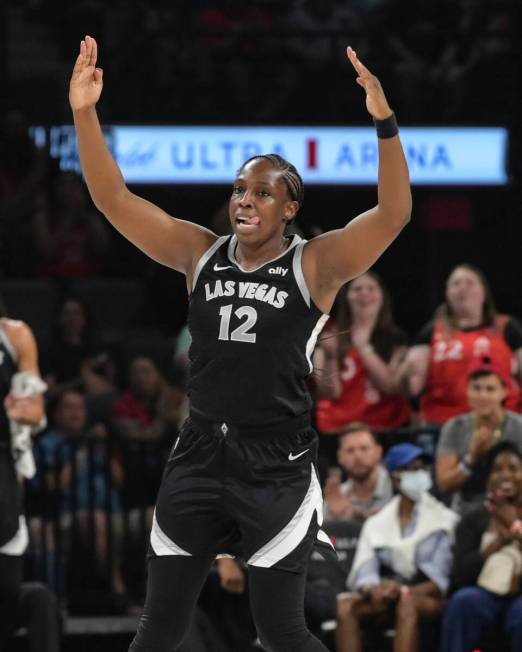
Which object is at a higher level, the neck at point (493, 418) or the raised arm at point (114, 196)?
the raised arm at point (114, 196)

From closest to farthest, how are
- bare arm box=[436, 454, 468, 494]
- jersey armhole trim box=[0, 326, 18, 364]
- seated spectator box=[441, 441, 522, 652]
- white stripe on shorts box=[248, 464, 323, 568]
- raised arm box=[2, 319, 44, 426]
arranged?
1. white stripe on shorts box=[248, 464, 323, 568]
2. raised arm box=[2, 319, 44, 426]
3. jersey armhole trim box=[0, 326, 18, 364]
4. seated spectator box=[441, 441, 522, 652]
5. bare arm box=[436, 454, 468, 494]

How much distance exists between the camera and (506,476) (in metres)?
7.00

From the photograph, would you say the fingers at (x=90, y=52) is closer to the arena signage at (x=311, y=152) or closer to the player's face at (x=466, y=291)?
the player's face at (x=466, y=291)

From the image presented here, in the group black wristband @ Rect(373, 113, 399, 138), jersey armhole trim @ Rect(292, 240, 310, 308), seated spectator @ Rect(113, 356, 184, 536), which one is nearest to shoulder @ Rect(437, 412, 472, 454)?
seated spectator @ Rect(113, 356, 184, 536)

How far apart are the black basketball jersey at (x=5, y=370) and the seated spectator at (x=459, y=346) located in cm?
249

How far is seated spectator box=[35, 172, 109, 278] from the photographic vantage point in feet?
36.6

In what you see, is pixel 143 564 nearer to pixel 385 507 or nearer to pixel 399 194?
pixel 385 507

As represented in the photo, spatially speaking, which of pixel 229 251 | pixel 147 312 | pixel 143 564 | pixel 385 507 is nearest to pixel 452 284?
pixel 385 507

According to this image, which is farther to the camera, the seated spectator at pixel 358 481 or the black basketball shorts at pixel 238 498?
the seated spectator at pixel 358 481

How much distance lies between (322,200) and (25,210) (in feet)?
7.98

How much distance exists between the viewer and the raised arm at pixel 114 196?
4.57m

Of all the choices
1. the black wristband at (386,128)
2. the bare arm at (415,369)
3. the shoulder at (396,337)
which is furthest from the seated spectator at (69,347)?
the black wristband at (386,128)

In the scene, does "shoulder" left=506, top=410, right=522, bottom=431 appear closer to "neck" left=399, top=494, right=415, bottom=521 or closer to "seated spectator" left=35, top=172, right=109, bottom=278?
"neck" left=399, top=494, right=415, bottom=521

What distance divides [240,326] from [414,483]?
9.88 feet
